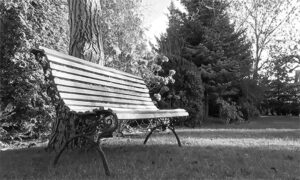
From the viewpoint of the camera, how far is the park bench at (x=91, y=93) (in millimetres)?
3059

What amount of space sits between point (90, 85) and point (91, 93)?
13cm

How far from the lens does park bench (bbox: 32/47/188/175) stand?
3059 mm

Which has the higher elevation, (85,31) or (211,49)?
(211,49)

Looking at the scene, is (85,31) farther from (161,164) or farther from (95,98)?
(161,164)

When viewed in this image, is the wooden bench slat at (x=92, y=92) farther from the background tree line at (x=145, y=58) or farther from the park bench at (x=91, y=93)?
the background tree line at (x=145, y=58)

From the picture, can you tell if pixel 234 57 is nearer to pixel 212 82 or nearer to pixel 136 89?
pixel 212 82

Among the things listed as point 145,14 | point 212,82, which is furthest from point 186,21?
point 212,82

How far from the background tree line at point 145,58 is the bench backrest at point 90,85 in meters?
Result: 0.64

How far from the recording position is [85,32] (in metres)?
4.86

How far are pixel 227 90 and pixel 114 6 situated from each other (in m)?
5.87

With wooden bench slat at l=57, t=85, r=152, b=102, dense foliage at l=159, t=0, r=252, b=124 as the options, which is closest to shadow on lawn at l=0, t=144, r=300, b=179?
wooden bench slat at l=57, t=85, r=152, b=102

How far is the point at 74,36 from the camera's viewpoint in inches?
193

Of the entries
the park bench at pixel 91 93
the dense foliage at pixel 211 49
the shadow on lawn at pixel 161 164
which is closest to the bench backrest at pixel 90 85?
the park bench at pixel 91 93

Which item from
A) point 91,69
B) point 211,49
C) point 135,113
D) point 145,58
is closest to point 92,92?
point 91,69
